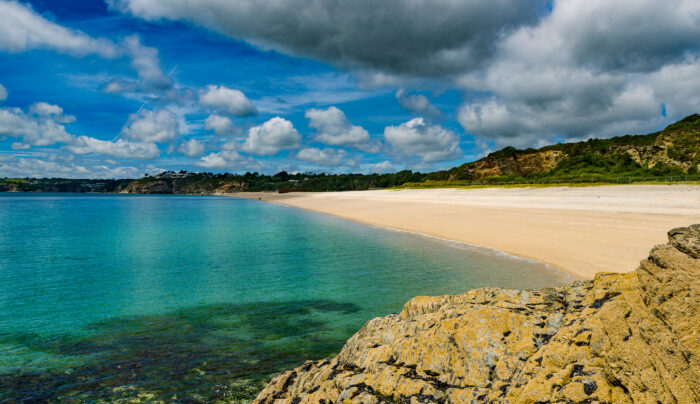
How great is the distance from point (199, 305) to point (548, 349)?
13.2 m

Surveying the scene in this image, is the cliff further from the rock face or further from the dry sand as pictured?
the rock face

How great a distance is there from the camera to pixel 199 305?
47.0 ft

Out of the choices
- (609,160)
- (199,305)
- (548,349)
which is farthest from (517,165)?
(548,349)

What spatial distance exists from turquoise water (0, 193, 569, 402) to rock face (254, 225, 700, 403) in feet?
12.9

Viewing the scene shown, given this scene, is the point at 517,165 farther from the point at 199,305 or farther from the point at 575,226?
the point at 199,305

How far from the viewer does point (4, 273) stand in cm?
2092

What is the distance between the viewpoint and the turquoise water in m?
8.69

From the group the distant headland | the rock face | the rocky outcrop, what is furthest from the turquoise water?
the rocky outcrop

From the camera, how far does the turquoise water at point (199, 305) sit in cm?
869

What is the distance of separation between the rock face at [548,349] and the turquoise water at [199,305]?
394 centimetres

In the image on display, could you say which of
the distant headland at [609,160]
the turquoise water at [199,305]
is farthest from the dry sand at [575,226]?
the distant headland at [609,160]

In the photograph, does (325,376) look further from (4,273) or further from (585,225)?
(585,225)

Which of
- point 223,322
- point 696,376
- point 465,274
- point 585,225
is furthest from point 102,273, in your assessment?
point 585,225

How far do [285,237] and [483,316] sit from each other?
30101 mm
